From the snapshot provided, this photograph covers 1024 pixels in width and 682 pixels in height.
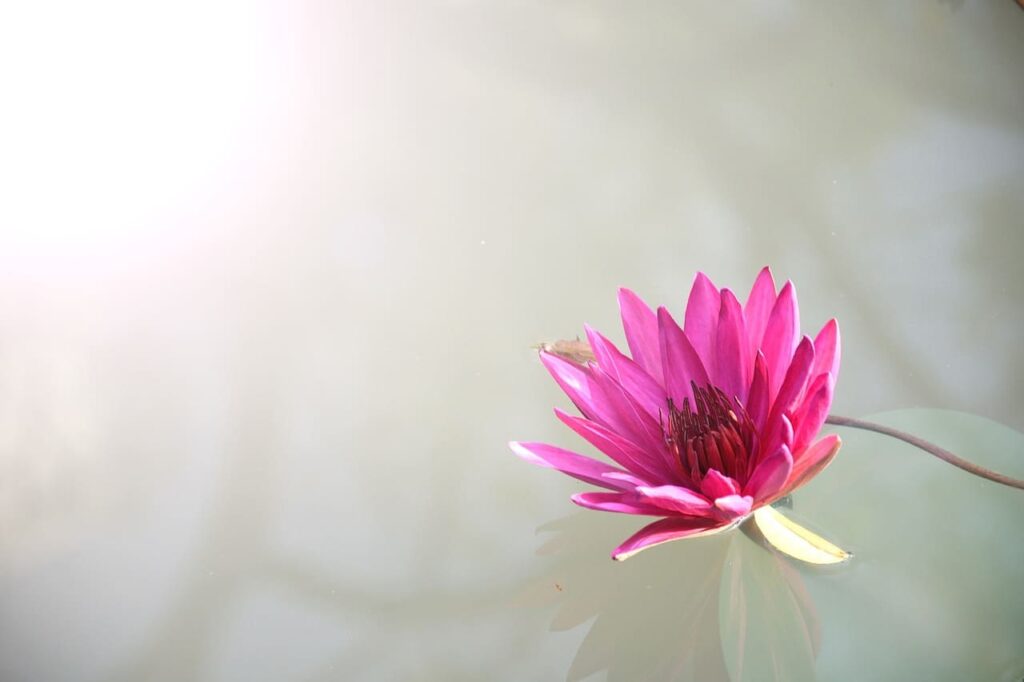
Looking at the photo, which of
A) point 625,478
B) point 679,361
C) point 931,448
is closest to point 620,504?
point 625,478

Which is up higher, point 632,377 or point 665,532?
point 632,377

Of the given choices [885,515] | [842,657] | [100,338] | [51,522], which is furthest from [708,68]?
[51,522]

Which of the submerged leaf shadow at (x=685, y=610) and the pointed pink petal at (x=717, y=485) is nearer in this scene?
the pointed pink petal at (x=717, y=485)

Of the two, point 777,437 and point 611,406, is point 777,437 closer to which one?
point 777,437

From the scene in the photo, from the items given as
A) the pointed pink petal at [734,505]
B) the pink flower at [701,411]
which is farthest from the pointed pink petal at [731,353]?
the pointed pink petal at [734,505]

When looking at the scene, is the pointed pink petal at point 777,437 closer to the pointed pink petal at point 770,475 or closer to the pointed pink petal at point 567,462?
the pointed pink petal at point 770,475

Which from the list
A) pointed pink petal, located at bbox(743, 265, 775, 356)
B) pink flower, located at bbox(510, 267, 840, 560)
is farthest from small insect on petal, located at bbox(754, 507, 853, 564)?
pointed pink petal, located at bbox(743, 265, 775, 356)

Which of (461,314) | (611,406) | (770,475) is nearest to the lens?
(770,475)
